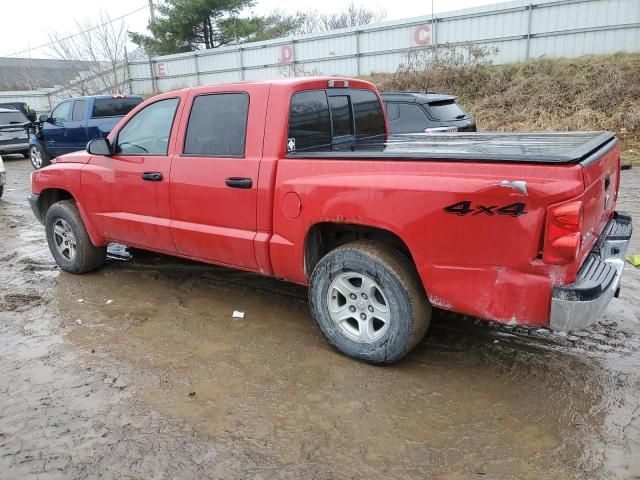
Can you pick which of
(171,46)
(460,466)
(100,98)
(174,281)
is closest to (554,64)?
(100,98)

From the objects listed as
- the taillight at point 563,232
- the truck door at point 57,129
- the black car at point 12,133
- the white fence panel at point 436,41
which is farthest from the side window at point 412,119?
the black car at point 12,133

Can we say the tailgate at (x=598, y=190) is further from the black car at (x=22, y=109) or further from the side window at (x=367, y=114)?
the black car at (x=22, y=109)

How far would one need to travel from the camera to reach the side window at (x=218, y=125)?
3848 millimetres

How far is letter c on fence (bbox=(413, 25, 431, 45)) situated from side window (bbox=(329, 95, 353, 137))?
1536cm

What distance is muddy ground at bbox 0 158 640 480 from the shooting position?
257 cm

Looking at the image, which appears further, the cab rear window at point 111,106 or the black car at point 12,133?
the black car at point 12,133

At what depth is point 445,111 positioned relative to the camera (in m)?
8.84

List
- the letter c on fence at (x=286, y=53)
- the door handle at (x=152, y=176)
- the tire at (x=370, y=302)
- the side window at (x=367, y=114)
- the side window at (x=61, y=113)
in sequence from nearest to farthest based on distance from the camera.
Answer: the tire at (x=370, y=302) → the door handle at (x=152, y=176) → the side window at (x=367, y=114) → the side window at (x=61, y=113) → the letter c on fence at (x=286, y=53)

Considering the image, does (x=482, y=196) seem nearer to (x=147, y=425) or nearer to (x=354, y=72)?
(x=147, y=425)

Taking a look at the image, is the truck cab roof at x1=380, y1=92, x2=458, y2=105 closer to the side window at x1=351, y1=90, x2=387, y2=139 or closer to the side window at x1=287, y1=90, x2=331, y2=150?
the side window at x1=351, y1=90, x2=387, y2=139

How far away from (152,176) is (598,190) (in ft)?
11.0

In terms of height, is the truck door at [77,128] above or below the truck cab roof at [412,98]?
below

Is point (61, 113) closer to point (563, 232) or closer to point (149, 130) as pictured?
point (149, 130)

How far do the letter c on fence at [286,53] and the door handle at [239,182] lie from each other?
19.2 m
